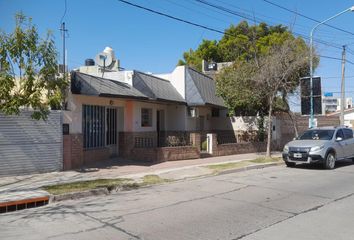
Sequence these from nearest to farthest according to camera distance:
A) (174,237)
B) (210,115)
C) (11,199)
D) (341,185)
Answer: (174,237) → (11,199) → (341,185) → (210,115)

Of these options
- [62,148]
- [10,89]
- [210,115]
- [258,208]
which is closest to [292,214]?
[258,208]

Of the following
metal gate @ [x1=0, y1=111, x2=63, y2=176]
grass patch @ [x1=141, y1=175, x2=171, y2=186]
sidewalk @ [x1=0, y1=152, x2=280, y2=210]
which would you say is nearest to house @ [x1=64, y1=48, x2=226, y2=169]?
metal gate @ [x1=0, y1=111, x2=63, y2=176]

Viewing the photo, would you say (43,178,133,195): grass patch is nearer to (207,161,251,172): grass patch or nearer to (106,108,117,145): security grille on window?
(207,161,251,172): grass patch

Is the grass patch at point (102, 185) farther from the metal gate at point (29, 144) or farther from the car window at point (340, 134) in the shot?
the car window at point (340, 134)

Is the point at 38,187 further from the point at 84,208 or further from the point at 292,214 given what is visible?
the point at 292,214

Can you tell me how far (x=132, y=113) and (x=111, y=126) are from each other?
127 cm

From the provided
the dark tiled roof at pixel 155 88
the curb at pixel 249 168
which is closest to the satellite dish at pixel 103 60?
the dark tiled roof at pixel 155 88

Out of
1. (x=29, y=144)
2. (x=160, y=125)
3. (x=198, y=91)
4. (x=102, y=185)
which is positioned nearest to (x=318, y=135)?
(x=198, y=91)

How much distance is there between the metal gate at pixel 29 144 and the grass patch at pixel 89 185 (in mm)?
2529

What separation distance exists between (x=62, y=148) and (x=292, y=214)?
904cm

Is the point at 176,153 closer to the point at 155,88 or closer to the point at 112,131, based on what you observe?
the point at 112,131

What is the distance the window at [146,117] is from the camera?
20.4 meters

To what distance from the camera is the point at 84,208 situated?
358 inches

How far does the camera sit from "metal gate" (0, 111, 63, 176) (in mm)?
12992
